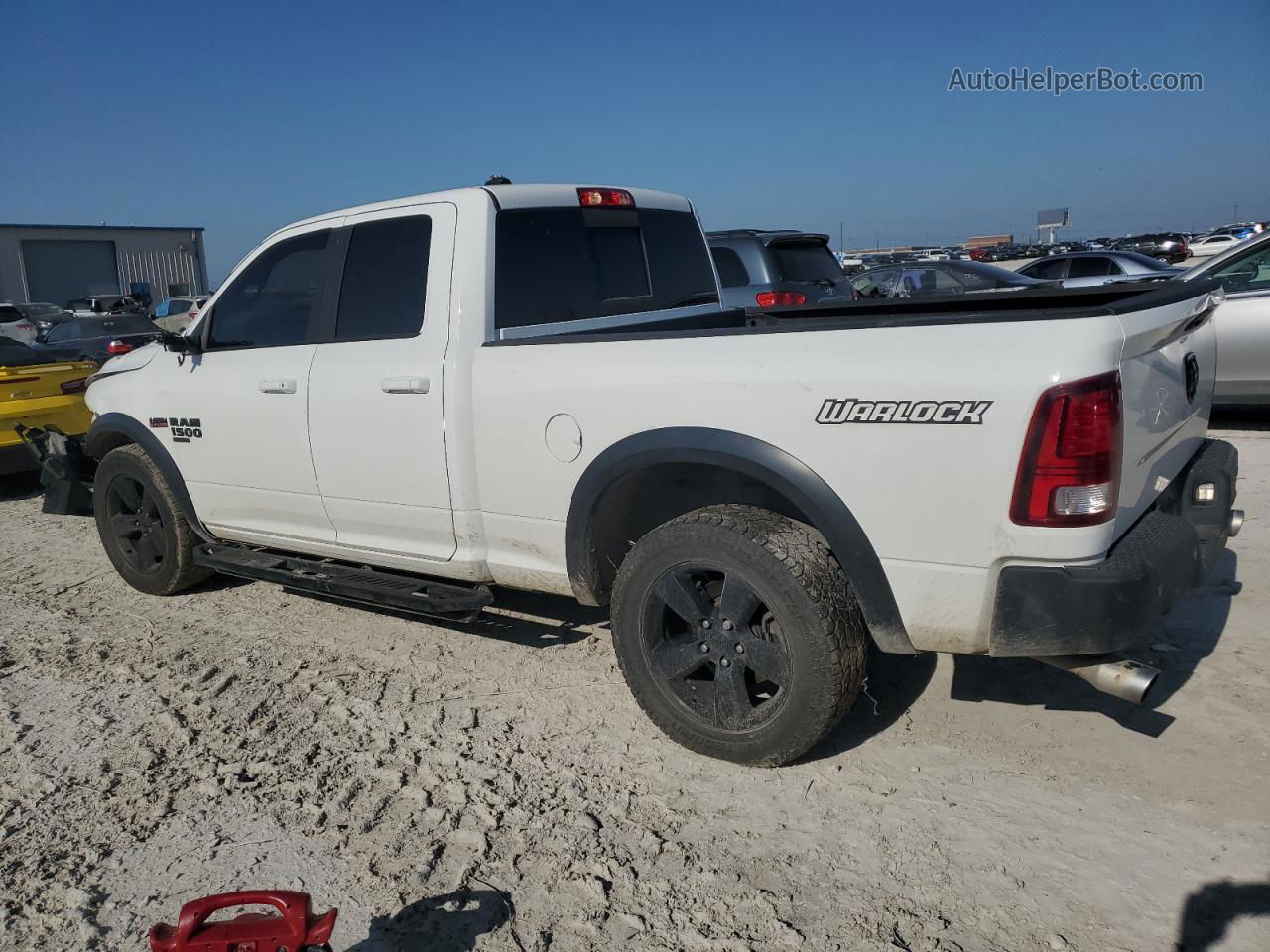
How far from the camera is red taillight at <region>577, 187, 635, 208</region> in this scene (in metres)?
4.46

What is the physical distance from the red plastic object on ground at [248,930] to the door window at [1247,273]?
8192 millimetres

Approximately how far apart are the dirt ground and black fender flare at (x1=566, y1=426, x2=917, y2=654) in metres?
0.67

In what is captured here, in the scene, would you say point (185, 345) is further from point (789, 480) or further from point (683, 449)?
point (789, 480)

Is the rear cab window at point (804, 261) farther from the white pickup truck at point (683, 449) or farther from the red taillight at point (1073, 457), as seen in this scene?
the red taillight at point (1073, 457)

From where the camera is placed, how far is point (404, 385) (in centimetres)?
395

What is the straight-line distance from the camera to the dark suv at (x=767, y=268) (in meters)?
9.98

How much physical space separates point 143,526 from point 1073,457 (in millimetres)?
4786

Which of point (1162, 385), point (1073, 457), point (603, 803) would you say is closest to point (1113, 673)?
Answer: point (1073, 457)

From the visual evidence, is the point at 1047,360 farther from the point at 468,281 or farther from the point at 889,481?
the point at 468,281

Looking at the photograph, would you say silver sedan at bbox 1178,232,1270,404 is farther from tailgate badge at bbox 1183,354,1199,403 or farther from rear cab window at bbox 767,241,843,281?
tailgate badge at bbox 1183,354,1199,403

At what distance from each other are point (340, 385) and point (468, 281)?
76 centimetres

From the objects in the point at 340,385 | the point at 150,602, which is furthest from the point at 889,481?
the point at 150,602

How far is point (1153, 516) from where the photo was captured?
3074 millimetres

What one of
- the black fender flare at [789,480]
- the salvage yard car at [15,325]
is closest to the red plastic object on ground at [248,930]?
the black fender flare at [789,480]
